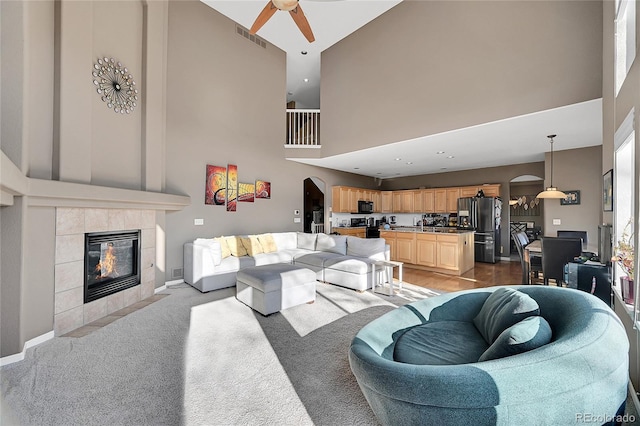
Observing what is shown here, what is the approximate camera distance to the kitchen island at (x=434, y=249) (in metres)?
5.84

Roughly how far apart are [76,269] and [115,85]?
244 cm

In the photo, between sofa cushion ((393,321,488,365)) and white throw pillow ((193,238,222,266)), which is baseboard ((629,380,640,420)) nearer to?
sofa cushion ((393,321,488,365))

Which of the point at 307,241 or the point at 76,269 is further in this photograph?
the point at 307,241

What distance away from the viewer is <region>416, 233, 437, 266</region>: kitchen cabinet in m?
6.19

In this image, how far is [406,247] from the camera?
6746 mm

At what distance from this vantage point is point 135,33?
3936 millimetres

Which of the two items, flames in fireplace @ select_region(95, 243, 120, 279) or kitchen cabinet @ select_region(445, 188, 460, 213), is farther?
kitchen cabinet @ select_region(445, 188, 460, 213)

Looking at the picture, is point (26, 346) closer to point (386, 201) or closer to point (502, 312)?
point (502, 312)

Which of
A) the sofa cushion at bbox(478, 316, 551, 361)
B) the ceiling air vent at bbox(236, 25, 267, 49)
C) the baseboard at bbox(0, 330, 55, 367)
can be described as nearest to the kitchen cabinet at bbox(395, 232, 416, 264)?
the sofa cushion at bbox(478, 316, 551, 361)

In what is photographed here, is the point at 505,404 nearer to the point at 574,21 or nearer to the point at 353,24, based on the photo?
the point at 574,21

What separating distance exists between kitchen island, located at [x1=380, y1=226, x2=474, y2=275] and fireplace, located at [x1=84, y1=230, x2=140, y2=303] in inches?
219

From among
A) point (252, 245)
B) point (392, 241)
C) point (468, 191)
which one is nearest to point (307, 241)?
point (252, 245)

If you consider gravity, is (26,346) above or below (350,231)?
below

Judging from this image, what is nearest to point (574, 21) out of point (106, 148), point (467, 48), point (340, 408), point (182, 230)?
point (467, 48)
